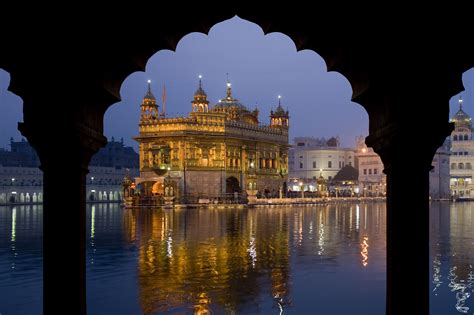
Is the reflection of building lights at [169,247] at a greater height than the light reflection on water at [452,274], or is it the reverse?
the light reflection on water at [452,274]

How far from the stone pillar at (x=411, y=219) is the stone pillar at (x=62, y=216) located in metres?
3.43

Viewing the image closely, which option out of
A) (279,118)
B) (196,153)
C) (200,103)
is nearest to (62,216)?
(196,153)

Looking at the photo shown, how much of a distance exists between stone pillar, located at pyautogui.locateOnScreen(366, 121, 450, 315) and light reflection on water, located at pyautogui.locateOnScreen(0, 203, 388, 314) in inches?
145

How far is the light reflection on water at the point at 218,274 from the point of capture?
1016 centimetres

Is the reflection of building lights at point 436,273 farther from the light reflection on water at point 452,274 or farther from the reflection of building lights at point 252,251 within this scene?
the reflection of building lights at point 252,251

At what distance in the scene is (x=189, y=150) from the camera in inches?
2389

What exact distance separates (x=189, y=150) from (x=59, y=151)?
178 ft

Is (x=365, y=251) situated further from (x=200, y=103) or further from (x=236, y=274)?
(x=200, y=103)

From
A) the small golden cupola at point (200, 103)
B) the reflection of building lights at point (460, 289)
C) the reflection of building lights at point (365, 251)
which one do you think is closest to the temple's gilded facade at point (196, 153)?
the small golden cupola at point (200, 103)

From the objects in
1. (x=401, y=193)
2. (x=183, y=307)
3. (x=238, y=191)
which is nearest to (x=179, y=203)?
(x=238, y=191)

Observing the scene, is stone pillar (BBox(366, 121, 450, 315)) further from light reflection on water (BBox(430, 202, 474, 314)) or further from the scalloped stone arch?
light reflection on water (BBox(430, 202, 474, 314))

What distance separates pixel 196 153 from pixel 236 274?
158ft

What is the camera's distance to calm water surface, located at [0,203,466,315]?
10.2 metres

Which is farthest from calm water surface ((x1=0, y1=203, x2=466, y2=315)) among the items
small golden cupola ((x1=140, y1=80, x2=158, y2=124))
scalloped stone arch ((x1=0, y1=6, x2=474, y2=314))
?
small golden cupola ((x1=140, y1=80, x2=158, y2=124))
